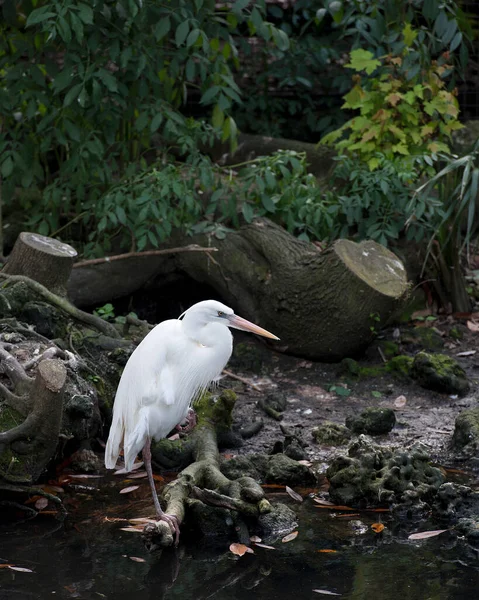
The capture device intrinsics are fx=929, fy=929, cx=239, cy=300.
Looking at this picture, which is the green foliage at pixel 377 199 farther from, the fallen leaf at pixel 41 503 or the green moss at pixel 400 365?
the fallen leaf at pixel 41 503

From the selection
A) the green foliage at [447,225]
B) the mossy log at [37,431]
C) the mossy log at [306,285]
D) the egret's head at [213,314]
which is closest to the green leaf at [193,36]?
the mossy log at [306,285]

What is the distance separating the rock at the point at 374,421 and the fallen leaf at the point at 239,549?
156cm

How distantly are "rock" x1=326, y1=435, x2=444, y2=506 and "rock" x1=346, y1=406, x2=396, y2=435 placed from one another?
→ 71 cm

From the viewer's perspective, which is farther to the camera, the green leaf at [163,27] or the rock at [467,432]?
the green leaf at [163,27]

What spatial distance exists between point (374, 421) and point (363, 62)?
3245 millimetres

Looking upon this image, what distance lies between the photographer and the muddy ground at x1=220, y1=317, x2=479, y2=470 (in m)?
5.43

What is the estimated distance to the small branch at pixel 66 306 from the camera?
557 centimetres

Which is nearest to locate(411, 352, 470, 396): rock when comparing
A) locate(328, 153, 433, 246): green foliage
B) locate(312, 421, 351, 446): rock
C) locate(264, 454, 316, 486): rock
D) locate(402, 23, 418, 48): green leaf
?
locate(312, 421, 351, 446): rock

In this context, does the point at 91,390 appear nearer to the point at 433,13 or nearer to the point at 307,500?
the point at 307,500

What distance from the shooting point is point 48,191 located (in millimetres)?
6691

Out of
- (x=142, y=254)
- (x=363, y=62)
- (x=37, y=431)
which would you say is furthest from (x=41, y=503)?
(x=363, y=62)

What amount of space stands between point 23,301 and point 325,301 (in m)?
2.00

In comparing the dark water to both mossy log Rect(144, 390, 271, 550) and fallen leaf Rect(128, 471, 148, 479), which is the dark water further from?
fallen leaf Rect(128, 471, 148, 479)

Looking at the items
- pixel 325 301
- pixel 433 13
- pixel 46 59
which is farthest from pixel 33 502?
pixel 433 13
